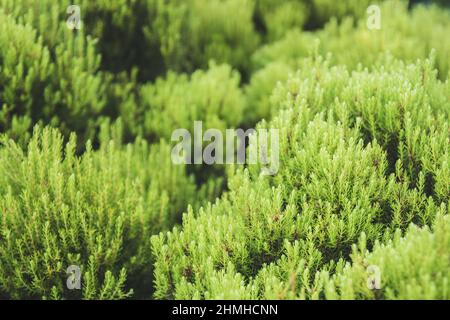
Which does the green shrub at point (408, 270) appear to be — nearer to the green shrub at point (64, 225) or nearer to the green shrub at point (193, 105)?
the green shrub at point (64, 225)

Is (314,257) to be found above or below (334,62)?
below

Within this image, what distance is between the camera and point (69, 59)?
5441mm

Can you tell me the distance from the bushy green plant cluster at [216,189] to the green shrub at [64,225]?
17 mm

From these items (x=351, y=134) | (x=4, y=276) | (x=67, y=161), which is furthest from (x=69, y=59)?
(x=351, y=134)

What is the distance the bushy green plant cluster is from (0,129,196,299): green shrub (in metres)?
0.02

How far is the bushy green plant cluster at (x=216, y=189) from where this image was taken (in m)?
3.71

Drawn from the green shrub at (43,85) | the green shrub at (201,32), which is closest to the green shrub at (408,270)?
the green shrub at (43,85)

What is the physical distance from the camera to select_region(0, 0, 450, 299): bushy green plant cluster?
12.2ft

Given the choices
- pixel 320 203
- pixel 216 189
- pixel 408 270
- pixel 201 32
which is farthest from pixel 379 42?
pixel 408 270

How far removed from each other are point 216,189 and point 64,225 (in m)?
2.13

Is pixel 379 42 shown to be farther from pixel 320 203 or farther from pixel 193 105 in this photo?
pixel 320 203
